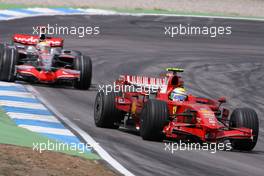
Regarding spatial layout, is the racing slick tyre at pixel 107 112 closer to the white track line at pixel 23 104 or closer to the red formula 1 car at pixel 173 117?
the red formula 1 car at pixel 173 117

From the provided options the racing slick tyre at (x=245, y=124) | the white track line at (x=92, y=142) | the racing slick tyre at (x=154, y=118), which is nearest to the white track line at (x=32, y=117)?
the white track line at (x=92, y=142)

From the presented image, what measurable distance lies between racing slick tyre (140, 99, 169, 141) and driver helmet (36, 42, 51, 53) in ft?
26.8

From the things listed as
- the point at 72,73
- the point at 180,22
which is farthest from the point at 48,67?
the point at 180,22

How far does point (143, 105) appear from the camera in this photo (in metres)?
16.9

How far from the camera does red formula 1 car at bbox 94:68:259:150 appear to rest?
16.4 metres

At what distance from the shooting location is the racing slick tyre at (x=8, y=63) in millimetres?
23328

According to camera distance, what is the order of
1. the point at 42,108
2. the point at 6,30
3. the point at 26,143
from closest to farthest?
A: the point at 26,143 → the point at 42,108 → the point at 6,30

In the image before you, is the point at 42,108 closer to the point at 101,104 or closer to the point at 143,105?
the point at 101,104

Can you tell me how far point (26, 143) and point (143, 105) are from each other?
2.90 meters

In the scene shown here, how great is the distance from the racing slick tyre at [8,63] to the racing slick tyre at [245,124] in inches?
321

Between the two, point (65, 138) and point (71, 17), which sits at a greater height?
point (71, 17)

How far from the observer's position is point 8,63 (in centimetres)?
2341

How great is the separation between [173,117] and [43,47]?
823 centimetres

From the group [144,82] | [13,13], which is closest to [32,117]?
[144,82]
